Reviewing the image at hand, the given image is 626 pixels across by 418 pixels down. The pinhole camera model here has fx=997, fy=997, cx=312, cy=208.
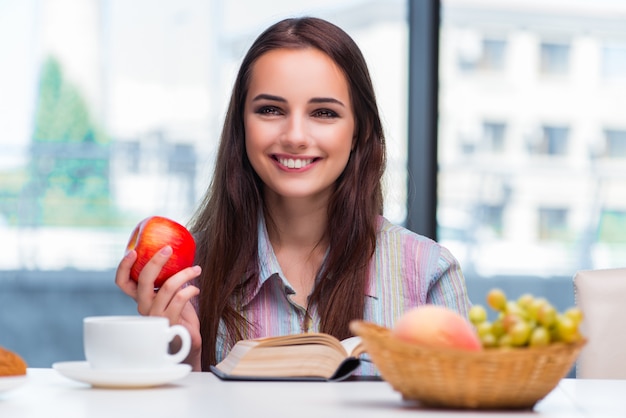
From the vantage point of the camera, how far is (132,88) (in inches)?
149

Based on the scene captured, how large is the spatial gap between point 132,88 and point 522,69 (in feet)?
5.00

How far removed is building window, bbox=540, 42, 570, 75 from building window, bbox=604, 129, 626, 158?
12.1 inches

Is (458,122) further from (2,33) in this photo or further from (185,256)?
(185,256)

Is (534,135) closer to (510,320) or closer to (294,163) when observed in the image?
(294,163)

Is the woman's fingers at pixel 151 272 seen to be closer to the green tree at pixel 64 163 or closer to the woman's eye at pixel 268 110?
the woman's eye at pixel 268 110

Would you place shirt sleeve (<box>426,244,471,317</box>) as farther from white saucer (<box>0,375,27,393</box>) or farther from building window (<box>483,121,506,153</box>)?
building window (<box>483,121,506,153</box>)

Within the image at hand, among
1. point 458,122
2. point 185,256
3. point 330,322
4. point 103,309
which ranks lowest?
→ point 103,309

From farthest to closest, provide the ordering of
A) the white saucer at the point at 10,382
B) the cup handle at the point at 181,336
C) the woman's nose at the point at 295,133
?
the woman's nose at the point at 295,133, the cup handle at the point at 181,336, the white saucer at the point at 10,382

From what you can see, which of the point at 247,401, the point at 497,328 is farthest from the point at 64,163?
the point at 497,328

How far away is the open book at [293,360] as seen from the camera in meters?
1.16

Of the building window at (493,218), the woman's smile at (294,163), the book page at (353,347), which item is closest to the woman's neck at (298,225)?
the woman's smile at (294,163)

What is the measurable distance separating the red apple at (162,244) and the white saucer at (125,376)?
0.39 metres

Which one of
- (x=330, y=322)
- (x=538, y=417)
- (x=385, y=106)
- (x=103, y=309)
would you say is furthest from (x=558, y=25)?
(x=538, y=417)

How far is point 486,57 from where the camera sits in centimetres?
394
